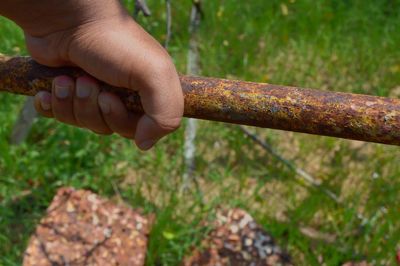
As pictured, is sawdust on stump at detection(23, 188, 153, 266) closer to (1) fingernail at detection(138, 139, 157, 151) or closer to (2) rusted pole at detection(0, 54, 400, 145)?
(1) fingernail at detection(138, 139, 157, 151)

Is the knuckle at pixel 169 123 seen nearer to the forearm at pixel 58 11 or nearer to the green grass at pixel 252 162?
the forearm at pixel 58 11

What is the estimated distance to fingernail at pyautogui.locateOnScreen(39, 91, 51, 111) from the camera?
1383mm

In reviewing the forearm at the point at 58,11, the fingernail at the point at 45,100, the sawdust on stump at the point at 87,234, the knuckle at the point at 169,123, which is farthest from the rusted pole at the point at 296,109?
the sawdust on stump at the point at 87,234

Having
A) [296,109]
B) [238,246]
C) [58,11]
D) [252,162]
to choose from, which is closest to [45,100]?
[58,11]

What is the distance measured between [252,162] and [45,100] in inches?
66.2

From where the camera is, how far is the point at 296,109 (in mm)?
1055

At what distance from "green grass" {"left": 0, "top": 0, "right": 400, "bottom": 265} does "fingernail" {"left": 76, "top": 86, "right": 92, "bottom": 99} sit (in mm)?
1171

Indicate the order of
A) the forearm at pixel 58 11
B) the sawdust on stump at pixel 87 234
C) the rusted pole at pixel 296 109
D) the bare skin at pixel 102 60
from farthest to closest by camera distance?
the sawdust on stump at pixel 87 234 → the forearm at pixel 58 11 → the bare skin at pixel 102 60 → the rusted pole at pixel 296 109

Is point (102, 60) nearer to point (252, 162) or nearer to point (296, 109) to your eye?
point (296, 109)

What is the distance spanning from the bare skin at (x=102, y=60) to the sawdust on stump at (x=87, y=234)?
1.03 metres

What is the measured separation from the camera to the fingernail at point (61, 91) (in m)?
1.29

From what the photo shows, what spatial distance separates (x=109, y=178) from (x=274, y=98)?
1800mm

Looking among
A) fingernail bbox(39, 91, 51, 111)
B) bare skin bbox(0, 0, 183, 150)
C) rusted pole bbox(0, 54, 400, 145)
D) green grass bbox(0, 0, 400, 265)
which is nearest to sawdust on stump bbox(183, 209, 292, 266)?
green grass bbox(0, 0, 400, 265)

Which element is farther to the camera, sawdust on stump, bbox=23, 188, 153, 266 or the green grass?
the green grass
